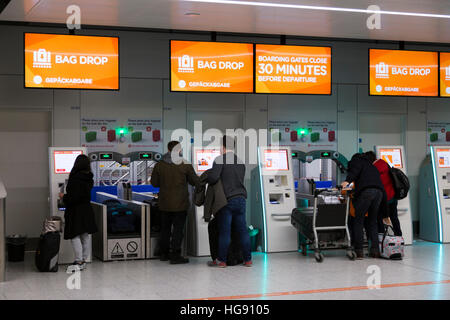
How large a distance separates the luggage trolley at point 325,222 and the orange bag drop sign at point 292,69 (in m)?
1.47

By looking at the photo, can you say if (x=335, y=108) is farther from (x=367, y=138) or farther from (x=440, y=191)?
(x=440, y=191)

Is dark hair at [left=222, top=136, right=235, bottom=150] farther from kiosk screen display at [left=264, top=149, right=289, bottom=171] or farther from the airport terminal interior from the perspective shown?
kiosk screen display at [left=264, top=149, right=289, bottom=171]

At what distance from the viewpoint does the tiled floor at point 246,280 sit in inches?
247

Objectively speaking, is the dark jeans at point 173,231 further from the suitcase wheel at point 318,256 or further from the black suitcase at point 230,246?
the suitcase wheel at point 318,256

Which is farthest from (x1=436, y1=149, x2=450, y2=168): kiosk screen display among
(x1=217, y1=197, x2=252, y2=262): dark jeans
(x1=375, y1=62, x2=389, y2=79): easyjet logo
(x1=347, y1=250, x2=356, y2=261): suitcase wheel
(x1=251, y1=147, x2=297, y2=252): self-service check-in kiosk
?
(x1=217, y1=197, x2=252, y2=262): dark jeans

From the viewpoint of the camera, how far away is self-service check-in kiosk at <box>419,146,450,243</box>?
9.99m

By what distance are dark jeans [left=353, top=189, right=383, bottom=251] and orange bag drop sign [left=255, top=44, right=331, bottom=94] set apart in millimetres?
1653

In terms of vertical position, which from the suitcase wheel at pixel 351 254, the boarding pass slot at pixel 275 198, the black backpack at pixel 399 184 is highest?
the black backpack at pixel 399 184

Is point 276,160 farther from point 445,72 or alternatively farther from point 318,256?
point 445,72

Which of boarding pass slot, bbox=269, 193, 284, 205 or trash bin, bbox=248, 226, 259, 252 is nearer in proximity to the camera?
trash bin, bbox=248, 226, 259, 252

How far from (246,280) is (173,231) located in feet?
4.49

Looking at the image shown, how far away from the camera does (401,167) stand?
9.91 m

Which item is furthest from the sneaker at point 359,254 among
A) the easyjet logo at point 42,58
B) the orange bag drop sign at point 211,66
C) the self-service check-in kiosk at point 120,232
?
the easyjet logo at point 42,58
